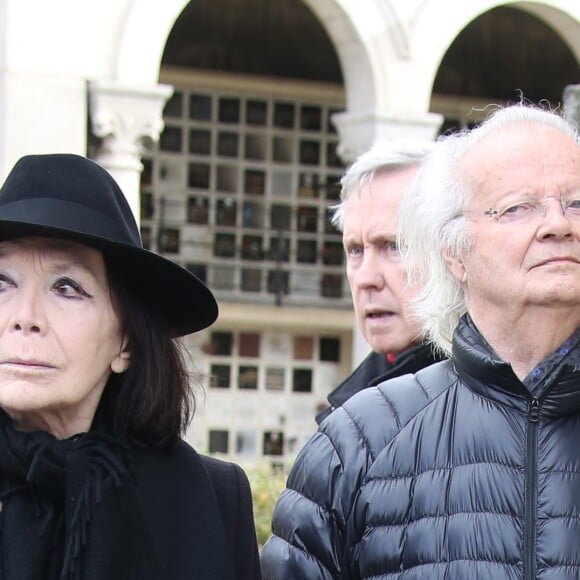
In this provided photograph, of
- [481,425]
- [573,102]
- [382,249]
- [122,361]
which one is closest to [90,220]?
[122,361]

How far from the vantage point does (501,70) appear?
49.3 feet

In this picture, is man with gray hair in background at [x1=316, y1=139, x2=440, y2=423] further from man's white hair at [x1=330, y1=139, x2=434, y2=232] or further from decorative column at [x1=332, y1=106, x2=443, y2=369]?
decorative column at [x1=332, y1=106, x2=443, y2=369]

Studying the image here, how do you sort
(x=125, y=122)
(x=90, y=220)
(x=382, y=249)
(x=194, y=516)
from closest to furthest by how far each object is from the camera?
1. (x=90, y=220)
2. (x=194, y=516)
3. (x=382, y=249)
4. (x=125, y=122)

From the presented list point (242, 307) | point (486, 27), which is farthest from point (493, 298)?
point (486, 27)

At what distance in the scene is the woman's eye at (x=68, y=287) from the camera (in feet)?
9.06

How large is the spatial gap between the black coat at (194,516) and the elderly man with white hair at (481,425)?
0.08 meters

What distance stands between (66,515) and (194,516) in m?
0.28

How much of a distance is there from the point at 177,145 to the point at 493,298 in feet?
39.3

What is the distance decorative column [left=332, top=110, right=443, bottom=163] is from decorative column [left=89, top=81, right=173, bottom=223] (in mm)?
1706

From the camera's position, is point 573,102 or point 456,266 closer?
point 456,266

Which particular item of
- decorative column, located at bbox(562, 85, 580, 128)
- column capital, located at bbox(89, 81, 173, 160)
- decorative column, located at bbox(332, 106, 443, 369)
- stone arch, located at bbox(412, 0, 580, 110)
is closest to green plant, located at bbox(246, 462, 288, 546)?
decorative column, located at bbox(332, 106, 443, 369)

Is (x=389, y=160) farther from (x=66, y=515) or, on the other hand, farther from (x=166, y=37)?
(x=166, y=37)

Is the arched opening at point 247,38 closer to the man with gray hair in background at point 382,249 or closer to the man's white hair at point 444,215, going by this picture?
the man with gray hair in background at point 382,249

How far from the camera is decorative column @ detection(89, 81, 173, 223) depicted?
34.6 feet
